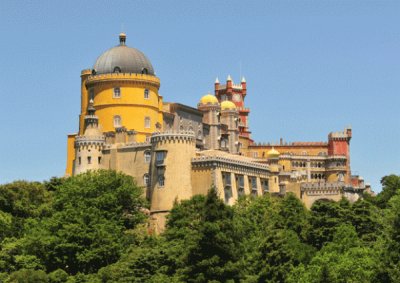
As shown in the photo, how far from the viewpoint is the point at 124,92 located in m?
128

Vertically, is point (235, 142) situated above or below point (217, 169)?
above

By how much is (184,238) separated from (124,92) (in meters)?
37.2

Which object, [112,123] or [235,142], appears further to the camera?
[235,142]

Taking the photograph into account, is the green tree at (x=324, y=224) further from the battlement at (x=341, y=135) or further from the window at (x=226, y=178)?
the battlement at (x=341, y=135)

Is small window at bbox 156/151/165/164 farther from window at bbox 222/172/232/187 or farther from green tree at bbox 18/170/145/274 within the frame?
window at bbox 222/172/232/187

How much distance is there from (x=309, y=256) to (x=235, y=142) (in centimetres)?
5628

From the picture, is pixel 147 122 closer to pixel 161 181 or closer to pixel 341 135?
pixel 161 181

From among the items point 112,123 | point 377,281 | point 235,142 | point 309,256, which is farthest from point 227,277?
point 235,142

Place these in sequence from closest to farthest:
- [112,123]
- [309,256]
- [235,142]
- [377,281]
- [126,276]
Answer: [377,281], [126,276], [309,256], [112,123], [235,142]

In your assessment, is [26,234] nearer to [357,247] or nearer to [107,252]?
[107,252]

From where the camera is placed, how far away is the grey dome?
12875 centimetres

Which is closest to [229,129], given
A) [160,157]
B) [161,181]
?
[160,157]

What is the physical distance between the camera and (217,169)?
11694 cm

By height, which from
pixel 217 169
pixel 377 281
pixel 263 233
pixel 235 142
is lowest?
pixel 377 281
